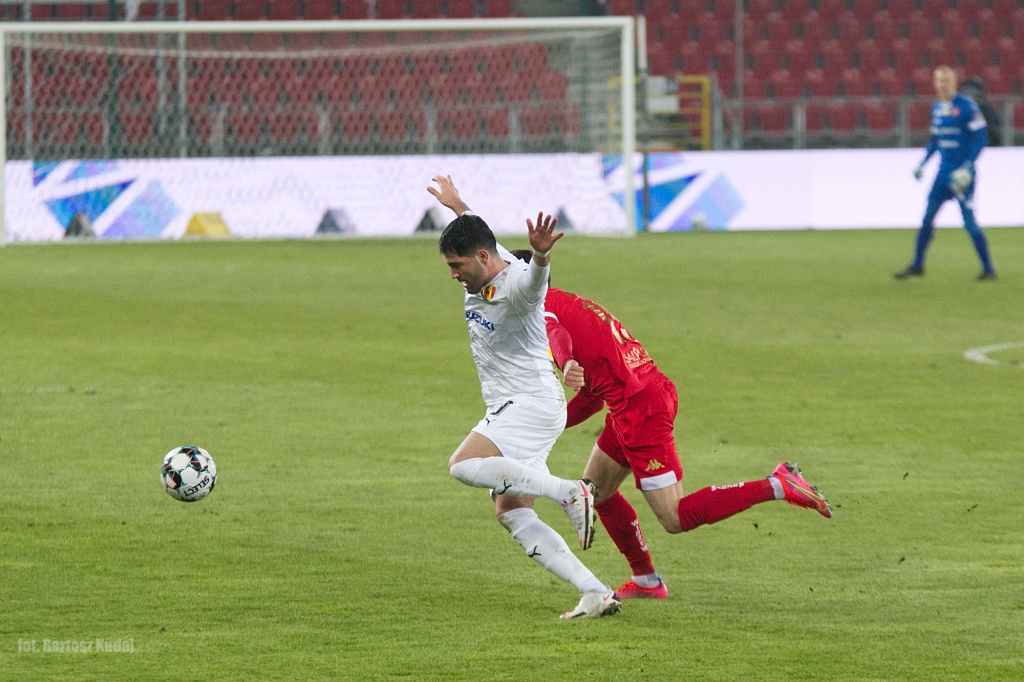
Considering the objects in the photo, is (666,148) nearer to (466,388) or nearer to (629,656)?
(466,388)

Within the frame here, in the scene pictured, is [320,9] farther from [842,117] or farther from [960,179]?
[960,179]

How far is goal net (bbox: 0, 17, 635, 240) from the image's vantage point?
74.8ft

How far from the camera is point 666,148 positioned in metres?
29.9

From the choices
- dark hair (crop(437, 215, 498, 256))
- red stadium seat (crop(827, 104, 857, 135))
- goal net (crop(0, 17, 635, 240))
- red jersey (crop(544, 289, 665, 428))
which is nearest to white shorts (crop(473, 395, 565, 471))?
red jersey (crop(544, 289, 665, 428))

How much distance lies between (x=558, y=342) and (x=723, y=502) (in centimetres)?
85

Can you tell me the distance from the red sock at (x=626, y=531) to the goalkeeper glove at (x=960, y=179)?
12.3 metres

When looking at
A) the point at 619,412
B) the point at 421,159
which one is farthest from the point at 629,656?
the point at 421,159

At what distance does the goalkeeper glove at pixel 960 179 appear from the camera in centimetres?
1689

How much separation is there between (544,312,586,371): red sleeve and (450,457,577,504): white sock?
392 millimetres

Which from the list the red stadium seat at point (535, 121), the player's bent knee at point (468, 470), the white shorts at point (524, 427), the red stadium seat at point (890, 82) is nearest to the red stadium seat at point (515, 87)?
the red stadium seat at point (535, 121)

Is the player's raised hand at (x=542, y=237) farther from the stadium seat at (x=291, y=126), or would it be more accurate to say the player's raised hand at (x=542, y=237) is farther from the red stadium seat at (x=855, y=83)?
the red stadium seat at (x=855, y=83)

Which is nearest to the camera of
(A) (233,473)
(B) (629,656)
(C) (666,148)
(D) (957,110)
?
(B) (629,656)

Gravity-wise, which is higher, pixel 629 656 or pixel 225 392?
pixel 629 656

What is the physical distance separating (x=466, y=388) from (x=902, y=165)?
17.6 meters
